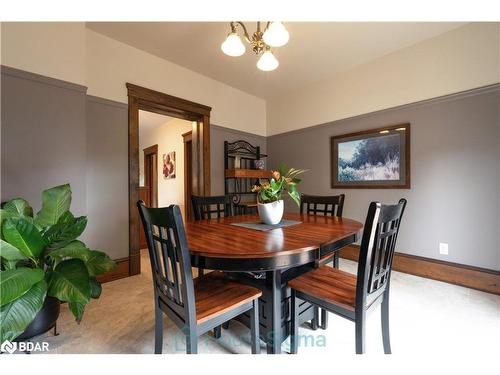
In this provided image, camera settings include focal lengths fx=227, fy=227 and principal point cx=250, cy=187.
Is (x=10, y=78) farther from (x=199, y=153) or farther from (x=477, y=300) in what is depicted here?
(x=477, y=300)

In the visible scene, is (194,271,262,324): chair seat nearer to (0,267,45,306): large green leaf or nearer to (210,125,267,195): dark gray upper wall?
(0,267,45,306): large green leaf

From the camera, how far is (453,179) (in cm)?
234

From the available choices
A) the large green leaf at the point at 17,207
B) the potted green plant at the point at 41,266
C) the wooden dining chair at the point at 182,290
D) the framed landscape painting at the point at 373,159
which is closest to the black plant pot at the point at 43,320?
the potted green plant at the point at 41,266

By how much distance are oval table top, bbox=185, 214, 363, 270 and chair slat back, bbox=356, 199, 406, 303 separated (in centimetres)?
19

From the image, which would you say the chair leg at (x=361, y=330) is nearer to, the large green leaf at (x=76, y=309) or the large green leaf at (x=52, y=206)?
the large green leaf at (x=76, y=309)

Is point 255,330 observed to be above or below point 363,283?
below

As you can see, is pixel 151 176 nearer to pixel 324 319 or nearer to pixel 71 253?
pixel 71 253

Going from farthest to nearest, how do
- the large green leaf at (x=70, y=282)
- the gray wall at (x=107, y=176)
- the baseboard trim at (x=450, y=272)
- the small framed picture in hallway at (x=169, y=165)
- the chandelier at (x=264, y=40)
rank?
the small framed picture in hallway at (x=169, y=165) < the gray wall at (x=107, y=176) < the baseboard trim at (x=450, y=272) < the chandelier at (x=264, y=40) < the large green leaf at (x=70, y=282)

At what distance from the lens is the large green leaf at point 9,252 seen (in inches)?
44.8

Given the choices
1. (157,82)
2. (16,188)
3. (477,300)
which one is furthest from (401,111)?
(16,188)

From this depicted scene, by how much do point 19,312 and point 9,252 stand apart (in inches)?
12.1

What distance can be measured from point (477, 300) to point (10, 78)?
171 inches

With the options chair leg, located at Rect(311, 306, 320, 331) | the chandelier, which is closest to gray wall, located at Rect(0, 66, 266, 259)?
the chandelier

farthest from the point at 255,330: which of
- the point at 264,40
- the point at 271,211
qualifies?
the point at 264,40
